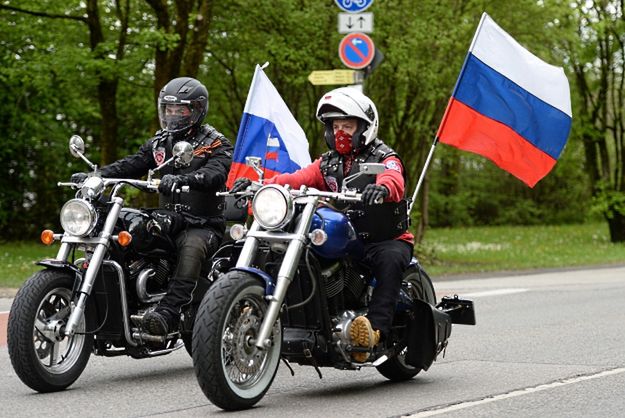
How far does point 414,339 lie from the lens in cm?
780

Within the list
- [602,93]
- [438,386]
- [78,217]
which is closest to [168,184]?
[78,217]

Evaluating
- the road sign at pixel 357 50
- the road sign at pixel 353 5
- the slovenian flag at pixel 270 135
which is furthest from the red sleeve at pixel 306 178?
the road sign at pixel 353 5

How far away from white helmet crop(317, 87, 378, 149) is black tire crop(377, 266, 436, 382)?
982 mm

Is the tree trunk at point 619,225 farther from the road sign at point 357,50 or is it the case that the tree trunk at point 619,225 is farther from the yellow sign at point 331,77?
the yellow sign at point 331,77

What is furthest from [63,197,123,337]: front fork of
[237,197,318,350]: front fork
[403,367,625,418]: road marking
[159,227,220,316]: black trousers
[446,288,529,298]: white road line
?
[446,288,529,298]: white road line

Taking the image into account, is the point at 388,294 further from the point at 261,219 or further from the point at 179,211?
the point at 179,211

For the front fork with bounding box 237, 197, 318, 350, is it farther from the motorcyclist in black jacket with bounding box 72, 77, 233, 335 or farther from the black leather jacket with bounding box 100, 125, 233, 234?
the black leather jacket with bounding box 100, 125, 233, 234

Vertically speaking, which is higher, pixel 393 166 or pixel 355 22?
pixel 355 22

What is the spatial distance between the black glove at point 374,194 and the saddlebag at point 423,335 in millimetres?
1147

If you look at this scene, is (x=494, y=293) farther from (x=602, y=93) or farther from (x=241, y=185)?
(x=602, y=93)

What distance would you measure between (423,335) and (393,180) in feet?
3.45

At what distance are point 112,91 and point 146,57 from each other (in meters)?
2.77

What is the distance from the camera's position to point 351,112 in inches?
294

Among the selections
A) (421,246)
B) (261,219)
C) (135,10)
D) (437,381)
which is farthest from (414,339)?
(135,10)
